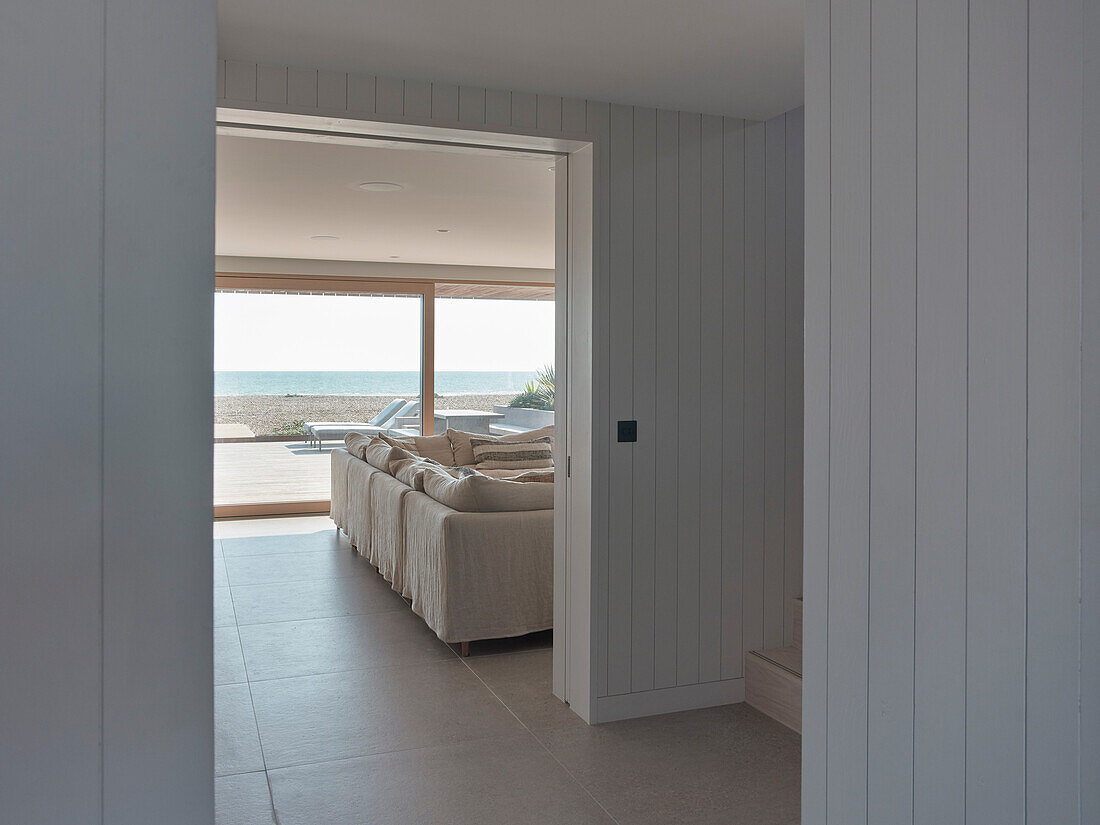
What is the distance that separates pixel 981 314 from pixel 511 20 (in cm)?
173

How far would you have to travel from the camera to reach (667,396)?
137 inches

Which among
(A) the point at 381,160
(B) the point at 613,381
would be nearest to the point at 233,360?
(A) the point at 381,160

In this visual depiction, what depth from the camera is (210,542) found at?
850 mm

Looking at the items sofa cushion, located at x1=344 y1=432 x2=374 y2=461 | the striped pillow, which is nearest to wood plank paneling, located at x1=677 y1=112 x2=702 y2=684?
sofa cushion, located at x1=344 y1=432 x2=374 y2=461

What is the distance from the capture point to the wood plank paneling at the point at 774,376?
363cm

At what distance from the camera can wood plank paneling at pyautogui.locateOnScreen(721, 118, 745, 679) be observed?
3.55m

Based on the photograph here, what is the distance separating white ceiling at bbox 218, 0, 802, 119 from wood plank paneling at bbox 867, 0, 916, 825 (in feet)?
3.42

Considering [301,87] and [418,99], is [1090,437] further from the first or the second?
[301,87]

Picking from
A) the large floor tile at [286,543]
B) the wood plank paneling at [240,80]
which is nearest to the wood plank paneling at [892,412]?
the wood plank paneling at [240,80]

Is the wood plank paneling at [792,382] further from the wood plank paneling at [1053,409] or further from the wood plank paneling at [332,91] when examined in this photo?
the wood plank paneling at [1053,409]

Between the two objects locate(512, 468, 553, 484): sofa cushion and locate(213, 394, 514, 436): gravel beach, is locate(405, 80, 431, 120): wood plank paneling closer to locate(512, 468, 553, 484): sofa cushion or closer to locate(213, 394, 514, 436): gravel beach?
locate(512, 468, 553, 484): sofa cushion

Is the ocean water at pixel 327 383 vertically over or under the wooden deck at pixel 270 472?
over

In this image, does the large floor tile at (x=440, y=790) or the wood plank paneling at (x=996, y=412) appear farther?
the large floor tile at (x=440, y=790)

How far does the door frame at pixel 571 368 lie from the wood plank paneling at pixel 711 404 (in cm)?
50
